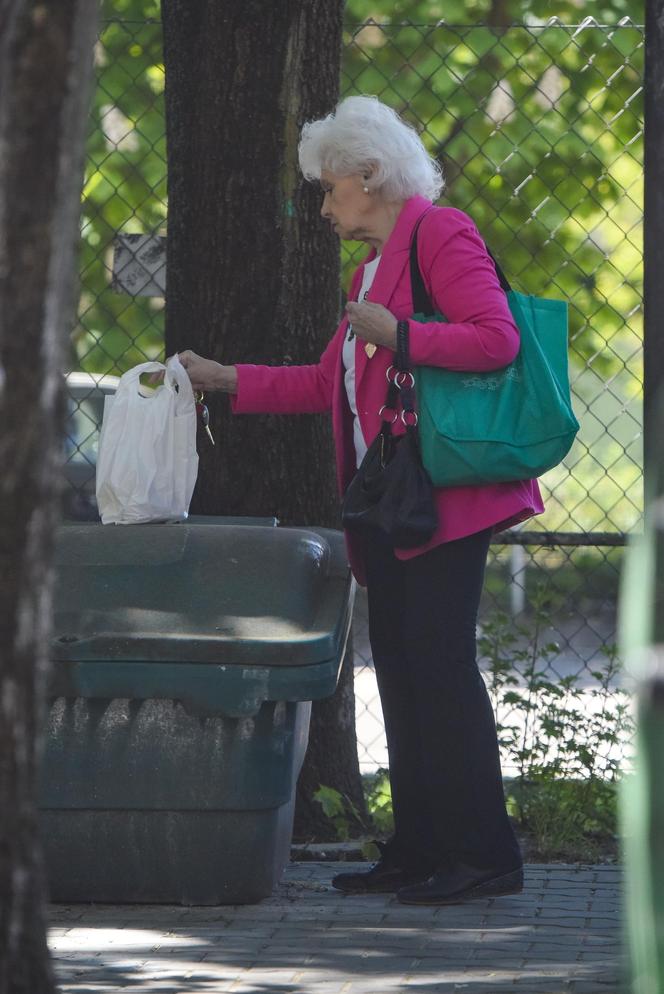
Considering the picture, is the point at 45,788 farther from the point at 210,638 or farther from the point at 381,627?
the point at 381,627

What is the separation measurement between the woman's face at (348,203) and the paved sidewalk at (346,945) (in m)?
1.68

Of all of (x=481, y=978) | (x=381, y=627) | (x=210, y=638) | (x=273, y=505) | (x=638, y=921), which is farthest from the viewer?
(x=273, y=505)

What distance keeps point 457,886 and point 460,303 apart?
1420 millimetres

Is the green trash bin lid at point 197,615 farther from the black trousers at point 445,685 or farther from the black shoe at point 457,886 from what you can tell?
the black shoe at point 457,886

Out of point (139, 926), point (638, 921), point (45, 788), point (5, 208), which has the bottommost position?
point (139, 926)

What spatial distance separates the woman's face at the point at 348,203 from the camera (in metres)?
4.16

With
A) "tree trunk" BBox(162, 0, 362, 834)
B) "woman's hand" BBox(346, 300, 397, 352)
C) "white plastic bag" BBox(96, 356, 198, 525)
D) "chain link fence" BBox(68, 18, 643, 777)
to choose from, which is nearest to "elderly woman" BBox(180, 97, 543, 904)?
"woman's hand" BBox(346, 300, 397, 352)

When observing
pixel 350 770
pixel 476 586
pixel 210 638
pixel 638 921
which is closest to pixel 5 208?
A: pixel 638 921

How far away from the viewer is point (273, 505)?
4.99 meters

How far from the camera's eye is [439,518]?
403 centimetres

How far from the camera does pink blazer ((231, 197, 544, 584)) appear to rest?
3936 millimetres

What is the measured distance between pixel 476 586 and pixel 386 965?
0.97 meters

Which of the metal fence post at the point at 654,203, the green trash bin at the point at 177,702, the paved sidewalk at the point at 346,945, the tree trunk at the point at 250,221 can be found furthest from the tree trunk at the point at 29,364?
the tree trunk at the point at 250,221

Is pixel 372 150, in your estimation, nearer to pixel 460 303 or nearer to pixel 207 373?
pixel 460 303
